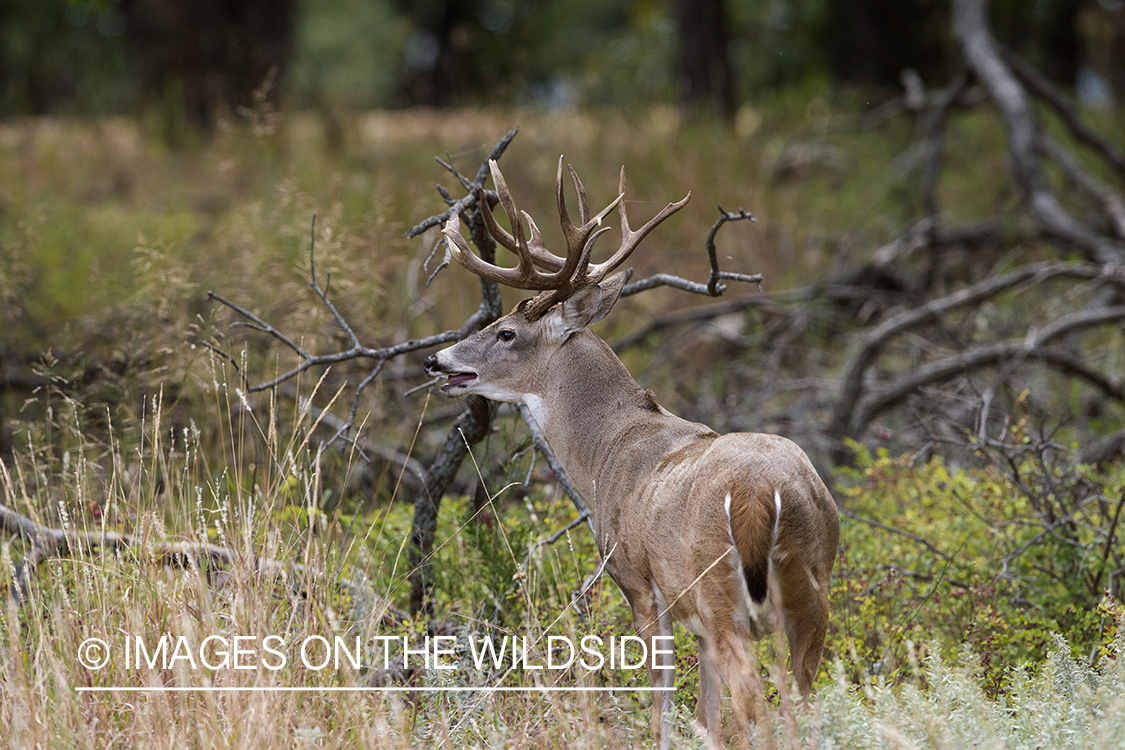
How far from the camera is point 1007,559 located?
4.39m

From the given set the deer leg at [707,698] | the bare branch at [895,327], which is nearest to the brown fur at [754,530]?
the deer leg at [707,698]

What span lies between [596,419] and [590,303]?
0.42 metres

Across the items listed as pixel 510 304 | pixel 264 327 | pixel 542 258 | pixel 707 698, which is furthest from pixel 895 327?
pixel 264 327

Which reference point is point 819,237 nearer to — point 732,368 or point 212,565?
point 732,368

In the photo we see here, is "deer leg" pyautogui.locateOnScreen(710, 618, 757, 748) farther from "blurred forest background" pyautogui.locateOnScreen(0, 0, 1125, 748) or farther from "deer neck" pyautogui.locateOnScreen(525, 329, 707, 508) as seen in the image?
"deer neck" pyautogui.locateOnScreen(525, 329, 707, 508)

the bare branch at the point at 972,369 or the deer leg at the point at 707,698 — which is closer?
the deer leg at the point at 707,698

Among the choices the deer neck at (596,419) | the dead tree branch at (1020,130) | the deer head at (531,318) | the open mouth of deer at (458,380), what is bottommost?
the deer neck at (596,419)

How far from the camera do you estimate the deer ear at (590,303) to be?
398cm

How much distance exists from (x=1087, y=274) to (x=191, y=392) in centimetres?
505

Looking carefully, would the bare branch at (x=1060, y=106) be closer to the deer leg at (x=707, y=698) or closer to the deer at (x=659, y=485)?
the deer at (x=659, y=485)

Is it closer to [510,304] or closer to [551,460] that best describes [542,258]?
[551,460]

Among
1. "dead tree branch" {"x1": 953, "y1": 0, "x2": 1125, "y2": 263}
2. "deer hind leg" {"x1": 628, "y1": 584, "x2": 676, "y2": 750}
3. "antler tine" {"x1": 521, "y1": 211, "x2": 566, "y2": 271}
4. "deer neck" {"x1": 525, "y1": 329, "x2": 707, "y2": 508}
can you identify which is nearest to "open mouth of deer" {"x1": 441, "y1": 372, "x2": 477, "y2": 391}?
"deer neck" {"x1": 525, "y1": 329, "x2": 707, "y2": 508}

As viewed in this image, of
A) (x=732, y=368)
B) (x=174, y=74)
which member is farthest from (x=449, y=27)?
(x=732, y=368)

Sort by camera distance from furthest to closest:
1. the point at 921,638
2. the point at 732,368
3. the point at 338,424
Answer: the point at 732,368, the point at 338,424, the point at 921,638
